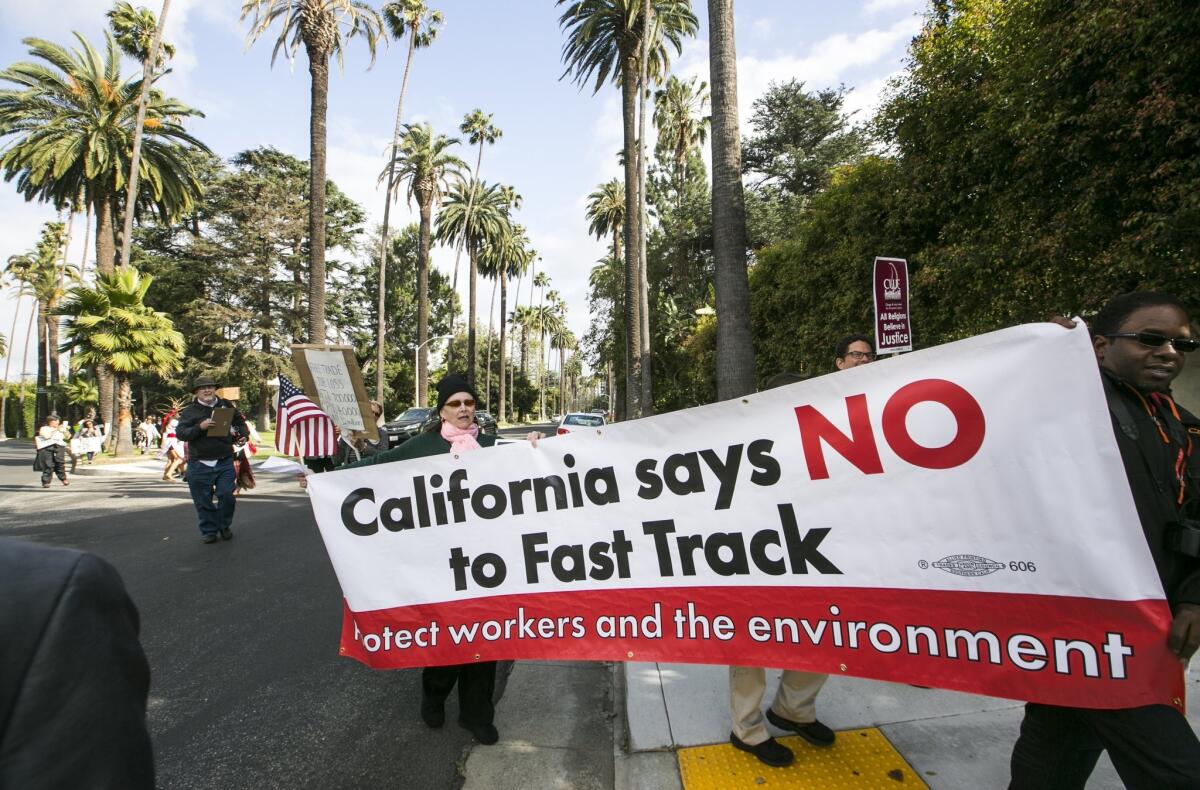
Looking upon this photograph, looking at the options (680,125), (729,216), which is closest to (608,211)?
(680,125)

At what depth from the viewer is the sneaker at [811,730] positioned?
2.87m

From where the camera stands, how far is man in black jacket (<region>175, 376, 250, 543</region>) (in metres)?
7.20

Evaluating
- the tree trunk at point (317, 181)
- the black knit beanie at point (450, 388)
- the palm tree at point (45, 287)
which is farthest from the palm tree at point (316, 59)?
the palm tree at point (45, 287)

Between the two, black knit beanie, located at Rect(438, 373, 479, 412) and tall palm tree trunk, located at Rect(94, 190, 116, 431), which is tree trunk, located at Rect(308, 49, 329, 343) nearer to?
tall palm tree trunk, located at Rect(94, 190, 116, 431)

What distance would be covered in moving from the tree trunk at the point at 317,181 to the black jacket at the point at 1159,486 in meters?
17.2

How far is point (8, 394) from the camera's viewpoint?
47.9 metres

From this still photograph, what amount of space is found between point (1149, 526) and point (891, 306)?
381 cm

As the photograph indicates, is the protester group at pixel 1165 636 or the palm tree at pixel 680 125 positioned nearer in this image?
the protester group at pixel 1165 636

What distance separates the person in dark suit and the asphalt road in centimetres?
250

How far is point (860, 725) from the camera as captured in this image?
3037 mm

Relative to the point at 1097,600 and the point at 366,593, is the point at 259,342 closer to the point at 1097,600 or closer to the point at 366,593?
the point at 366,593

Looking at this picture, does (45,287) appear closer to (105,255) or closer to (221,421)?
(105,255)

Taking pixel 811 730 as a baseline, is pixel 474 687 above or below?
above

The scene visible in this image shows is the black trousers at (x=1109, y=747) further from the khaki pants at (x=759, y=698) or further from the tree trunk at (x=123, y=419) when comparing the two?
the tree trunk at (x=123, y=419)
